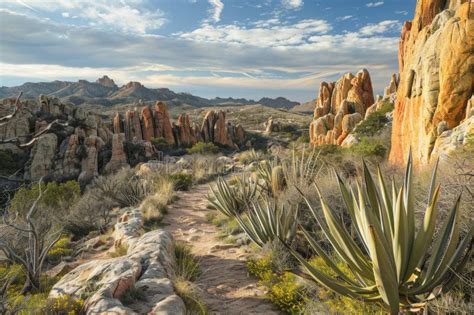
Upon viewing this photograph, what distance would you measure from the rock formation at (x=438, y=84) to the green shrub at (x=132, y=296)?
7.68 metres

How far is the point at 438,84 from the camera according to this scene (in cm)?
896

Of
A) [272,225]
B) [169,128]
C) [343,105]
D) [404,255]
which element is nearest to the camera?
[404,255]

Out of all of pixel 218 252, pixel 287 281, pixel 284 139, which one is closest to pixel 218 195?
pixel 218 252

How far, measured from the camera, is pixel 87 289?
3764 mm

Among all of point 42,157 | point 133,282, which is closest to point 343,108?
point 42,157

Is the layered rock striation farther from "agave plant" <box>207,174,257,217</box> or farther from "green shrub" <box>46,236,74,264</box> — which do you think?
"agave plant" <box>207,174,257,217</box>

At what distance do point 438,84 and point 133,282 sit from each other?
9.92 meters

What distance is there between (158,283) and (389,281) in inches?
113

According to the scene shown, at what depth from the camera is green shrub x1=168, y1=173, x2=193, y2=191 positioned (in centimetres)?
1296

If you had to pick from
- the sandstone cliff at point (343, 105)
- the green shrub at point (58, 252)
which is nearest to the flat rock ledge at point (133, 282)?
the green shrub at point (58, 252)

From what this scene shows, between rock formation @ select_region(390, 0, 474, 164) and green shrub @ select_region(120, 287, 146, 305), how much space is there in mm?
7678

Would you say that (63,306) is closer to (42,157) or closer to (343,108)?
(42,157)

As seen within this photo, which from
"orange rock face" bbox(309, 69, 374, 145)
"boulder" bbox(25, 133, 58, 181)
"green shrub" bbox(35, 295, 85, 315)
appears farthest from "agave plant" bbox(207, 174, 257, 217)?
"boulder" bbox(25, 133, 58, 181)

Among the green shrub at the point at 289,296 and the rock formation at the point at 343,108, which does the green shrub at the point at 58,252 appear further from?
the rock formation at the point at 343,108
